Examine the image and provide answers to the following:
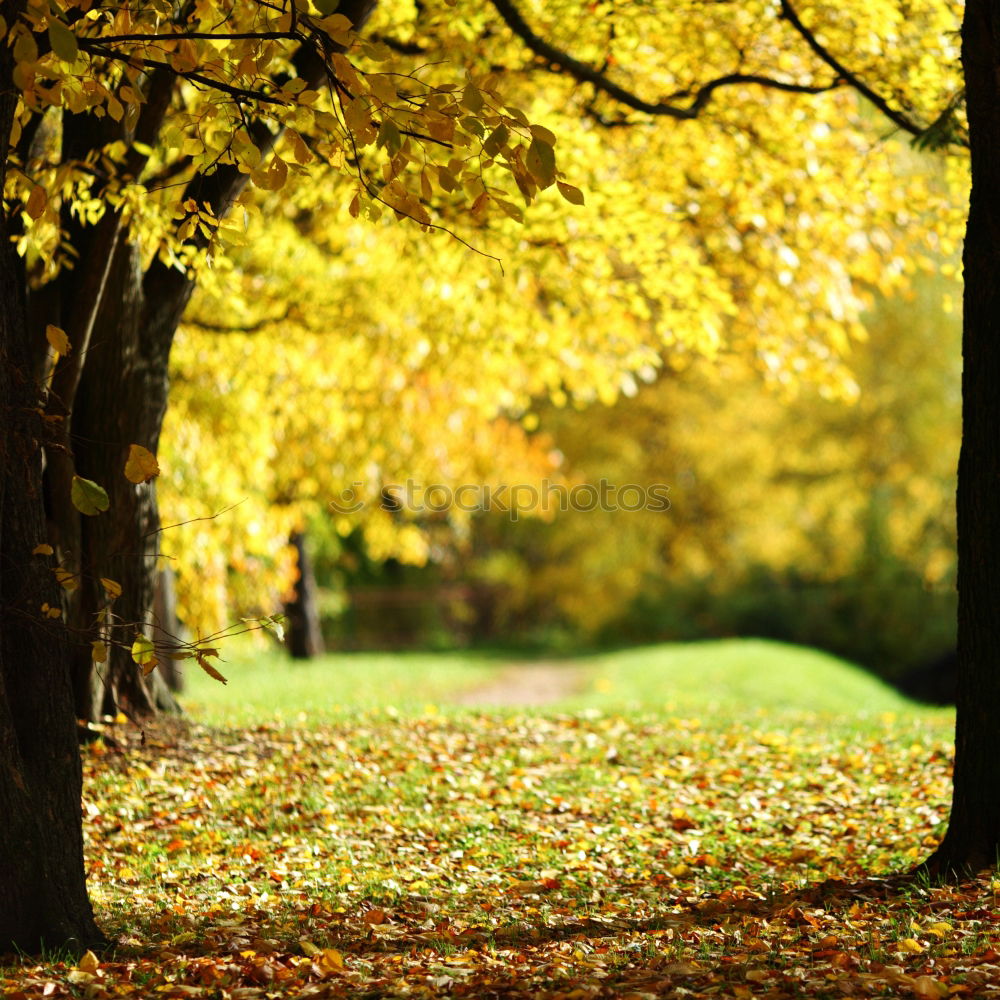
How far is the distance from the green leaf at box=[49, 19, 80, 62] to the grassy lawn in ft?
9.77

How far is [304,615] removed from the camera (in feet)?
65.1

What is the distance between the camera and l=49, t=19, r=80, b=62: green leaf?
11.1ft

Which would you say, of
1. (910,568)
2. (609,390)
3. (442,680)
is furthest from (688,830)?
(910,568)

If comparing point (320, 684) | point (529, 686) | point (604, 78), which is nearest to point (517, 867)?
point (604, 78)

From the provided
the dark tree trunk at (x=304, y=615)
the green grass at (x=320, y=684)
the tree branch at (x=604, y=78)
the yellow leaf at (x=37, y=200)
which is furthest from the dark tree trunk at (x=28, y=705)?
the dark tree trunk at (x=304, y=615)

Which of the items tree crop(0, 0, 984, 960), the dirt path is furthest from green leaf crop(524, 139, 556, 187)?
the dirt path

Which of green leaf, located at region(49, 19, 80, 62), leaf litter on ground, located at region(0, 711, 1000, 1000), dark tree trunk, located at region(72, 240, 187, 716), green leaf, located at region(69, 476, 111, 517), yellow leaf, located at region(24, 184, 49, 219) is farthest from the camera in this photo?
dark tree trunk, located at region(72, 240, 187, 716)

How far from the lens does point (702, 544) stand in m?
26.1

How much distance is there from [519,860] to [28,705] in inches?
109

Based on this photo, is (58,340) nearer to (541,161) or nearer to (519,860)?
(541,161)

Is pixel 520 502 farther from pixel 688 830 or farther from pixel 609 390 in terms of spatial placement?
pixel 688 830

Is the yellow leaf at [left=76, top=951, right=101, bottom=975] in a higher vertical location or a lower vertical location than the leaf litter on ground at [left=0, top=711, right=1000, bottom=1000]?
higher

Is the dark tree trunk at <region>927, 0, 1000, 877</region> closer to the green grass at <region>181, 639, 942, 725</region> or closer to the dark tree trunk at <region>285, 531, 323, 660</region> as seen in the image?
the green grass at <region>181, 639, 942, 725</region>

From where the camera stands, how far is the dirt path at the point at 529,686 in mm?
15812
